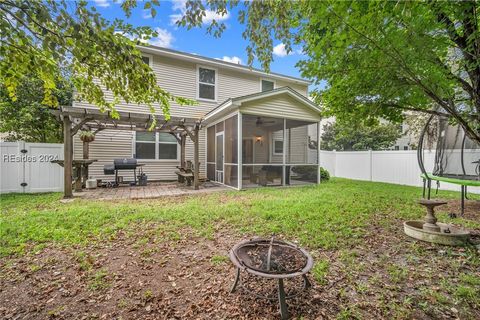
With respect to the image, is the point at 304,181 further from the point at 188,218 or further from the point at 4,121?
the point at 4,121

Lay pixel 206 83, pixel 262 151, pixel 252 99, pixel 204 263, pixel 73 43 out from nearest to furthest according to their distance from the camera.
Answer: pixel 73 43 < pixel 204 263 < pixel 252 99 < pixel 262 151 < pixel 206 83

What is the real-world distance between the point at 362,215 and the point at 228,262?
3.59m

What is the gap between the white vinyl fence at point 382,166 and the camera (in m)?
9.59

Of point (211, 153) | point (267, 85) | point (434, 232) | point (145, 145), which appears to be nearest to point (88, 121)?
point (145, 145)

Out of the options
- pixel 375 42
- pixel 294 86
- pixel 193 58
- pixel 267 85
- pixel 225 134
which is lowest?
pixel 225 134

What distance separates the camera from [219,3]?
286 centimetres

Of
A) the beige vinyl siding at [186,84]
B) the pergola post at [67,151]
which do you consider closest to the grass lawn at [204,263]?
the pergola post at [67,151]

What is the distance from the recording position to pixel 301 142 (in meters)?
9.96

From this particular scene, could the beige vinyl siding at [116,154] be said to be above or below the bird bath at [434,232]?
above

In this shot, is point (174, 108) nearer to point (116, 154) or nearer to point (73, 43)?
point (116, 154)

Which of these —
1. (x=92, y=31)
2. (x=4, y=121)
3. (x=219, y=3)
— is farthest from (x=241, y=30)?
(x=4, y=121)

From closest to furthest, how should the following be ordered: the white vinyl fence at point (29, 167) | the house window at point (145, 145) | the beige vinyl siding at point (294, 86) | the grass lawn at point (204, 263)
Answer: the grass lawn at point (204, 263) → the white vinyl fence at point (29, 167) → the house window at point (145, 145) → the beige vinyl siding at point (294, 86)

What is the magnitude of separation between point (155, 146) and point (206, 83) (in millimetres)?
4080

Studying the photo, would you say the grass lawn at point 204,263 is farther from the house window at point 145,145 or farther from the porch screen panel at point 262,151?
the house window at point 145,145
